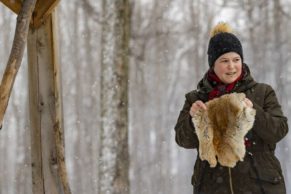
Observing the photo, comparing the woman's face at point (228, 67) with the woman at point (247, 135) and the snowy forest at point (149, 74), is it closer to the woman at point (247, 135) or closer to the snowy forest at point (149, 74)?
the woman at point (247, 135)

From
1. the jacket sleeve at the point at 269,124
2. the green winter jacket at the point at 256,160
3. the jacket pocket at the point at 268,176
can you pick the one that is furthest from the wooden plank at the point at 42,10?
the jacket pocket at the point at 268,176

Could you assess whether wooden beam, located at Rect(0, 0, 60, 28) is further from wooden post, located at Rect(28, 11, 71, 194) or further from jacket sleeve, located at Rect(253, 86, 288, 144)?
jacket sleeve, located at Rect(253, 86, 288, 144)

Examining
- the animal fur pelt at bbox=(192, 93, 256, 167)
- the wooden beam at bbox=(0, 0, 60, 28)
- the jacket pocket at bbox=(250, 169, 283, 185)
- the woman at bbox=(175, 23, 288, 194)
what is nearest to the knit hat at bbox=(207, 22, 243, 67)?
the woman at bbox=(175, 23, 288, 194)

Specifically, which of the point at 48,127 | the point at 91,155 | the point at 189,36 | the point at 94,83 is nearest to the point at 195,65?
the point at 189,36

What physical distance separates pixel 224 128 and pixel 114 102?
10.9ft

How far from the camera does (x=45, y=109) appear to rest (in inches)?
142

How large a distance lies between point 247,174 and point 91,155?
5236mm

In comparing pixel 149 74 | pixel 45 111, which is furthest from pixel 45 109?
pixel 149 74

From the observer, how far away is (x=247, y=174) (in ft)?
7.86

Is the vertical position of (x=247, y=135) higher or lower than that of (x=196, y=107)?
lower

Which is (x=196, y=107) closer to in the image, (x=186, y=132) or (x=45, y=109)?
(x=186, y=132)

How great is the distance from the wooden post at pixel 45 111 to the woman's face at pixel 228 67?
148 centimetres

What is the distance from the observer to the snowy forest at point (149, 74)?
281 inches

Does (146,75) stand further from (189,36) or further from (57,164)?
(57,164)
